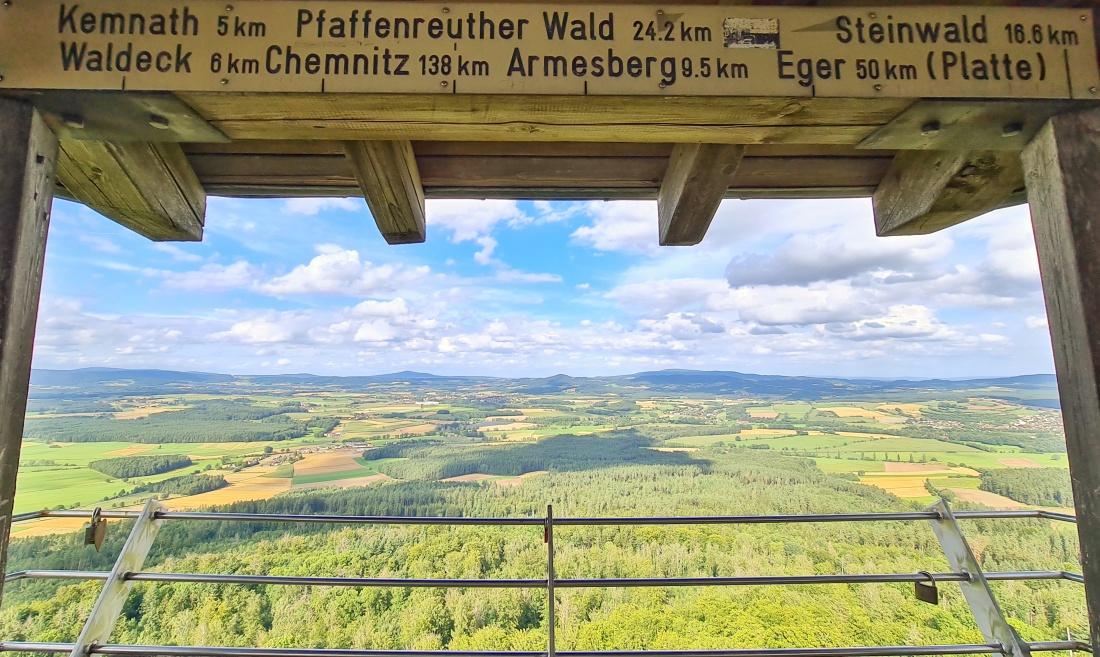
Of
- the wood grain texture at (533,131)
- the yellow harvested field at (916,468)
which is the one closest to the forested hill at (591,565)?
the yellow harvested field at (916,468)

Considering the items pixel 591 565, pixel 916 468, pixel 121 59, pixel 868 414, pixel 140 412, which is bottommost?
pixel 591 565

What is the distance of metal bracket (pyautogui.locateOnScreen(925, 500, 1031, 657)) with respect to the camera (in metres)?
1.35

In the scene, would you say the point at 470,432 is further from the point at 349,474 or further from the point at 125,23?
the point at 125,23

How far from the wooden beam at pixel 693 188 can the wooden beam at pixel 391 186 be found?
0.75 meters

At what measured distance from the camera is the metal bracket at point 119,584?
1280 mm

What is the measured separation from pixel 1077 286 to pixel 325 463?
23.2 feet

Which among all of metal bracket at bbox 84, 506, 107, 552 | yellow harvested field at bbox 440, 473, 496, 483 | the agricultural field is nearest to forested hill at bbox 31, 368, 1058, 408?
the agricultural field

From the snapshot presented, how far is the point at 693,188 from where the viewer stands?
1196mm

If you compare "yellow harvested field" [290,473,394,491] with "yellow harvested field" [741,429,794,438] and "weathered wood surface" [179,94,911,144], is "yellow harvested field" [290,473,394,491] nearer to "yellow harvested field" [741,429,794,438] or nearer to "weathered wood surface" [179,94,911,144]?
"weathered wood surface" [179,94,911,144]

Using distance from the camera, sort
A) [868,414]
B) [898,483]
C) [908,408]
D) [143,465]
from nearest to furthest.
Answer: [143,465] → [898,483] → [908,408] → [868,414]

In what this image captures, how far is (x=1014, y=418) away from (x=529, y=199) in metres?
5.78

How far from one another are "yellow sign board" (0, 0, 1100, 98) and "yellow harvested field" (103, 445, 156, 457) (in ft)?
18.4

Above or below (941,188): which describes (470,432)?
below

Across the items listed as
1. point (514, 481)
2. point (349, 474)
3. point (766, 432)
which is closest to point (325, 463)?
point (349, 474)
